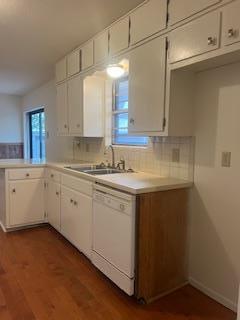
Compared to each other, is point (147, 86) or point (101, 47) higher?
point (101, 47)

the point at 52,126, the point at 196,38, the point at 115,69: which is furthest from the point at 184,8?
the point at 52,126

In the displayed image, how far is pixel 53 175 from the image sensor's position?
10.8ft

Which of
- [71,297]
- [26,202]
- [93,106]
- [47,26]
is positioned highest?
[47,26]

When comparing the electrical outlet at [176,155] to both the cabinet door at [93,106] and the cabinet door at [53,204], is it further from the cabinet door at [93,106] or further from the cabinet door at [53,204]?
the cabinet door at [53,204]

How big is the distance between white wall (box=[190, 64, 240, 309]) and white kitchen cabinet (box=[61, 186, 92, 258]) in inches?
38.6

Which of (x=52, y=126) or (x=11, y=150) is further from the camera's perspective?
(x=11, y=150)

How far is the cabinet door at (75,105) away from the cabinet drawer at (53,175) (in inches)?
22.8

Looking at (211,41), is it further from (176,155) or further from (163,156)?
(163,156)

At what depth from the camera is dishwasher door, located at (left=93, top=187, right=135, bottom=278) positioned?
189cm

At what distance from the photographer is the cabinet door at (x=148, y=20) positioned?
76.9 inches

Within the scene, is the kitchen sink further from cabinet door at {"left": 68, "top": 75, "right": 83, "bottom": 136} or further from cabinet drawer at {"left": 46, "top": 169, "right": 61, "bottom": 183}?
cabinet door at {"left": 68, "top": 75, "right": 83, "bottom": 136}

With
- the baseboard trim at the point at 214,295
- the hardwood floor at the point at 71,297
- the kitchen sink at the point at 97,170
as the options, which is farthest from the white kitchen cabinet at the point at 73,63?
the baseboard trim at the point at 214,295

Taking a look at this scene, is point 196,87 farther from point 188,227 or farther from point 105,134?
point 105,134

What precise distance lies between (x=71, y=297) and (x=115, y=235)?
1.95 ft
